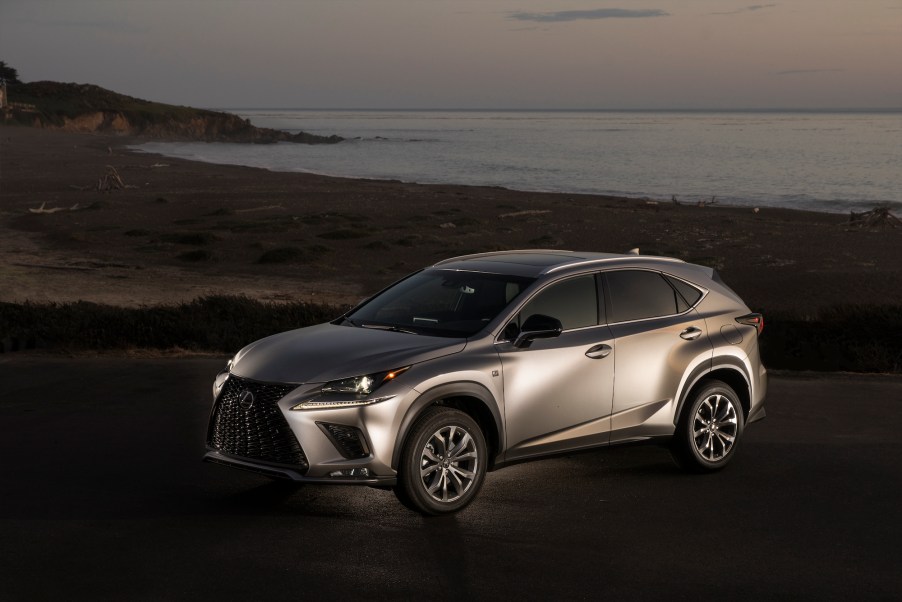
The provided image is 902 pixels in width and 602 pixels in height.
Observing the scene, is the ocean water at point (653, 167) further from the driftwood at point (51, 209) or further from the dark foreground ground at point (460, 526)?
the dark foreground ground at point (460, 526)

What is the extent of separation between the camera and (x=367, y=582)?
6.02m

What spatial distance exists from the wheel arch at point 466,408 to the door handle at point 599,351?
2.98 ft

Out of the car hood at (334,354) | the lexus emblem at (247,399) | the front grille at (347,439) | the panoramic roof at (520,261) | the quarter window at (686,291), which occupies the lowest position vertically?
the front grille at (347,439)

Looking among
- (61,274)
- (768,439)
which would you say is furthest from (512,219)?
(768,439)

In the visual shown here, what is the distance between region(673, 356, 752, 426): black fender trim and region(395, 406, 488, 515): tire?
1859 mm

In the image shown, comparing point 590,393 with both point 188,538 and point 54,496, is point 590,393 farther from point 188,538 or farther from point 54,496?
point 54,496

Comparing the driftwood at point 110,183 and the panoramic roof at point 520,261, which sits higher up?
the panoramic roof at point 520,261

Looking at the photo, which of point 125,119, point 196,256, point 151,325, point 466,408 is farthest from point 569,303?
point 125,119

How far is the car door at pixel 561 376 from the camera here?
755cm

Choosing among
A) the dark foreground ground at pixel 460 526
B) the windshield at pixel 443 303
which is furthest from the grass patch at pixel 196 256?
the windshield at pixel 443 303

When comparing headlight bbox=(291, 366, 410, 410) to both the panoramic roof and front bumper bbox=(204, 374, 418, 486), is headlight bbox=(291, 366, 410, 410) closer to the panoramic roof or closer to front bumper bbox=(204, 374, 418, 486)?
front bumper bbox=(204, 374, 418, 486)

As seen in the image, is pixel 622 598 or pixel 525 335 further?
pixel 525 335

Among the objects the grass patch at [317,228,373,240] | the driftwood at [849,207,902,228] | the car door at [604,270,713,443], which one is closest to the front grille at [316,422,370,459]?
the car door at [604,270,713,443]

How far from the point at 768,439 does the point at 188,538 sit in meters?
5.22
